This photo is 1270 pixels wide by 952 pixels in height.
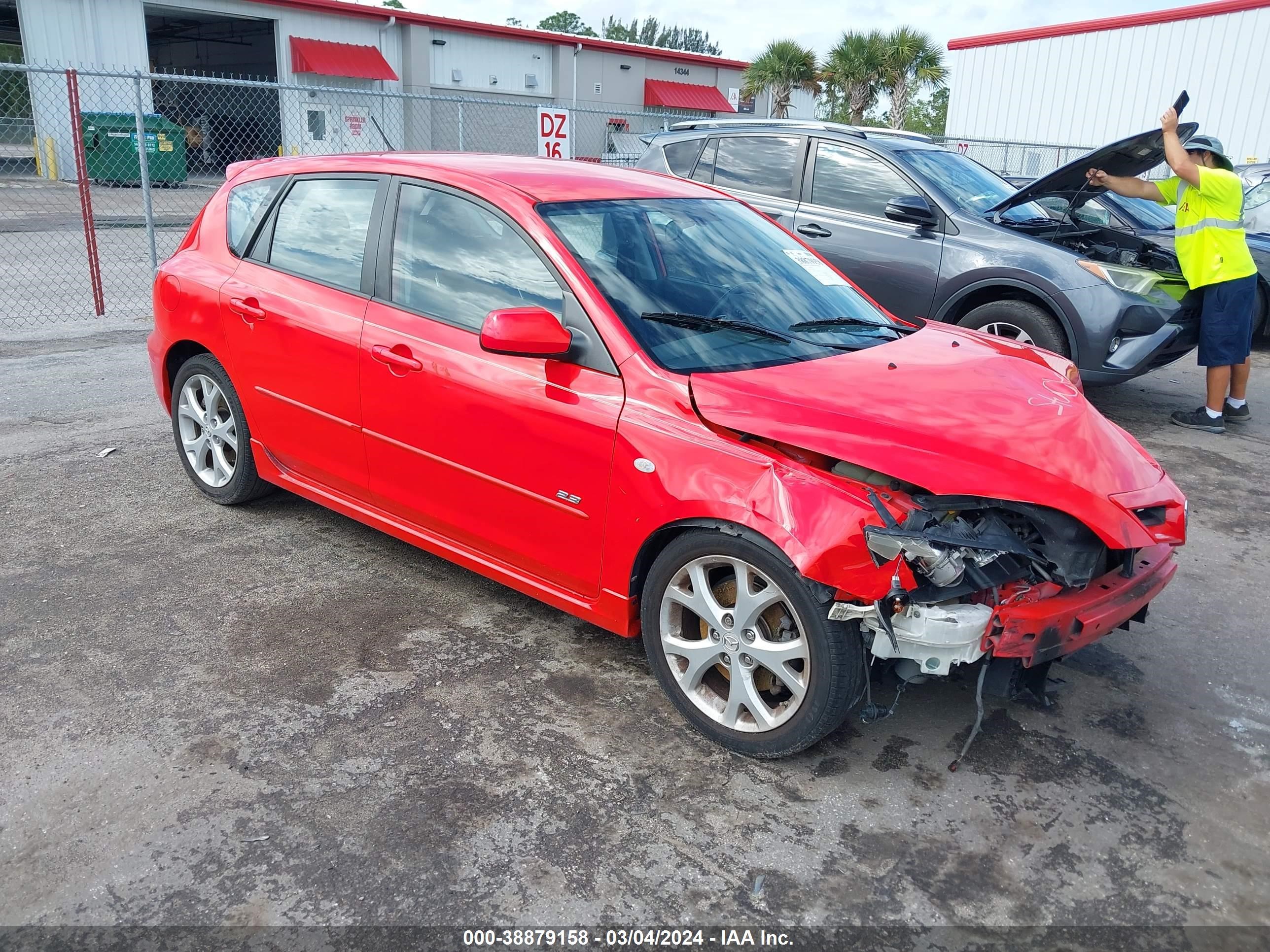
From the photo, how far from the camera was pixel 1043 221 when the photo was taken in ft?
24.2

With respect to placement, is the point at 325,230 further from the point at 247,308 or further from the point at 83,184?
the point at 83,184

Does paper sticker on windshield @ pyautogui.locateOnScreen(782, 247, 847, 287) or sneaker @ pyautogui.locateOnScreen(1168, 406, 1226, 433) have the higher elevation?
paper sticker on windshield @ pyautogui.locateOnScreen(782, 247, 847, 287)

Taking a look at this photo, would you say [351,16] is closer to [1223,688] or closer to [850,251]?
[850,251]

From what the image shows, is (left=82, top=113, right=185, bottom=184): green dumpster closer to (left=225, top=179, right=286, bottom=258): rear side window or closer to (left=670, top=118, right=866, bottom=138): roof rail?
(left=670, top=118, right=866, bottom=138): roof rail

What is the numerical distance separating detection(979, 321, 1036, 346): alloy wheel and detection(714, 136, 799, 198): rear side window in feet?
5.88

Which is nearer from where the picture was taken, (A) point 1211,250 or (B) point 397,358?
(B) point 397,358

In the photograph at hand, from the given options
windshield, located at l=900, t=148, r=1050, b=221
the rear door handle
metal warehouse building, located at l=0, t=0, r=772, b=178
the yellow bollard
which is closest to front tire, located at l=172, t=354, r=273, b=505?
the rear door handle


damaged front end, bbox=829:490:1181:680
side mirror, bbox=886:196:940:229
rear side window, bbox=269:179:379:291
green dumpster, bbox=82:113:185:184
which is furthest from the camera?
green dumpster, bbox=82:113:185:184

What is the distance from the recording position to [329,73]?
30234 mm

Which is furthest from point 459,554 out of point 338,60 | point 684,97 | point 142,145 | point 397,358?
point 684,97

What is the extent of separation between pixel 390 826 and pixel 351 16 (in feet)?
108

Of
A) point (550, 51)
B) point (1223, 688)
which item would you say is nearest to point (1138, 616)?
point (1223, 688)

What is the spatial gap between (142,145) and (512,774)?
8.61 m

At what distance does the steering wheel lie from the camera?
3635 mm
